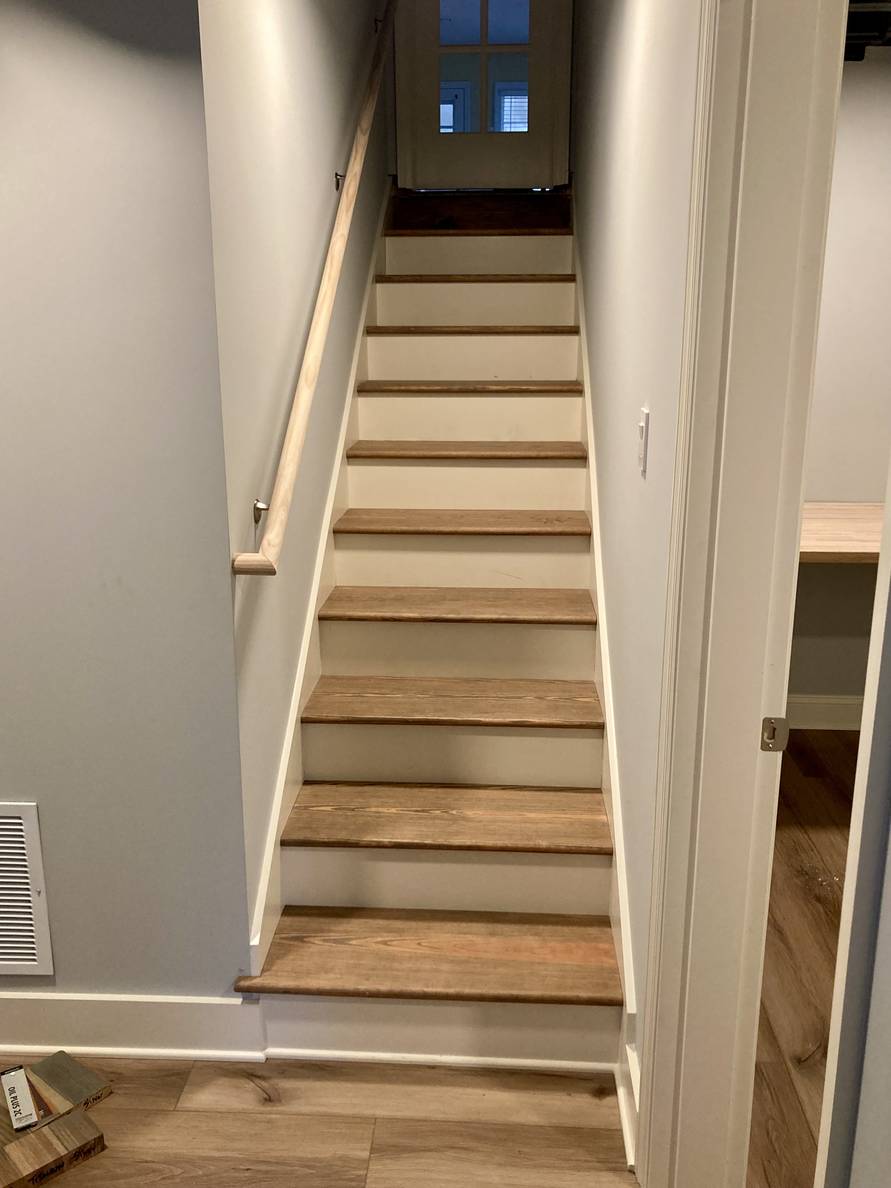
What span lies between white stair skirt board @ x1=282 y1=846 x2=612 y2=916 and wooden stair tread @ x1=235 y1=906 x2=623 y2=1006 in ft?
0.08

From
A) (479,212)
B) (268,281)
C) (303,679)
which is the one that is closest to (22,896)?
(303,679)

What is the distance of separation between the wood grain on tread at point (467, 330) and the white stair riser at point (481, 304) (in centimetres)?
19

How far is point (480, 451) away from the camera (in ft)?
9.77

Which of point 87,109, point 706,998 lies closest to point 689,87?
point 87,109

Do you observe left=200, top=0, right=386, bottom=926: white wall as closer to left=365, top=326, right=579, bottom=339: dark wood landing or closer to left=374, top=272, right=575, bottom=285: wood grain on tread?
left=365, top=326, right=579, bottom=339: dark wood landing

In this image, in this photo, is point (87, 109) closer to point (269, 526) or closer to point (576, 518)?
point (269, 526)

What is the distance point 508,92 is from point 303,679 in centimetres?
316

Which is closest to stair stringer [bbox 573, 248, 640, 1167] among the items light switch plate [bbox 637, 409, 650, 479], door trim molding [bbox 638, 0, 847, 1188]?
door trim molding [bbox 638, 0, 847, 1188]

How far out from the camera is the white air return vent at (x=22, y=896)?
2.00 metres

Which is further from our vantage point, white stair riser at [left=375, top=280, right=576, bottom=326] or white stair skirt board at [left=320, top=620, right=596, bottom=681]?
white stair riser at [left=375, top=280, right=576, bottom=326]

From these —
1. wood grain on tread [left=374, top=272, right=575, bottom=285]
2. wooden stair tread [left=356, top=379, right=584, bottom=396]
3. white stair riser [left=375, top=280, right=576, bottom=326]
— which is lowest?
wooden stair tread [left=356, top=379, right=584, bottom=396]

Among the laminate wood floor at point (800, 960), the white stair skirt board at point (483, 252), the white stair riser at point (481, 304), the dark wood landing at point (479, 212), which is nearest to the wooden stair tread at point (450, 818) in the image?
the laminate wood floor at point (800, 960)

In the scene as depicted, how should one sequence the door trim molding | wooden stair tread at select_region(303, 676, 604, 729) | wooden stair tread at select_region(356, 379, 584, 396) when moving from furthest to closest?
wooden stair tread at select_region(356, 379, 584, 396) < wooden stair tread at select_region(303, 676, 604, 729) < the door trim molding

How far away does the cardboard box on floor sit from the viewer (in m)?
1.76
